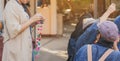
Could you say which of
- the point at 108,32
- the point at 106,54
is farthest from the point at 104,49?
the point at 108,32

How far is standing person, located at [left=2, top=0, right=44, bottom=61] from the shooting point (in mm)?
5145

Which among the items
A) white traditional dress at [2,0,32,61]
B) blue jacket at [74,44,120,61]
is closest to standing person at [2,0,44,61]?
white traditional dress at [2,0,32,61]

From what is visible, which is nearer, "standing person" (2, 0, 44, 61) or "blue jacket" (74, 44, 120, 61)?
"blue jacket" (74, 44, 120, 61)

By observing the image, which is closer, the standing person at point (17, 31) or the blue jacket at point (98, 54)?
the blue jacket at point (98, 54)

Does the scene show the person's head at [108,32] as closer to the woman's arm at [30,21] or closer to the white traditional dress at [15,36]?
the woman's arm at [30,21]

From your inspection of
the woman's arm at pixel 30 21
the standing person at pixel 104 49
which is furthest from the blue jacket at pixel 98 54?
the woman's arm at pixel 30 21

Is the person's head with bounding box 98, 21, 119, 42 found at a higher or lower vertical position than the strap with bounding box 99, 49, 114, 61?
higher

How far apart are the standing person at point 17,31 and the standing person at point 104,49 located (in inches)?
68.6

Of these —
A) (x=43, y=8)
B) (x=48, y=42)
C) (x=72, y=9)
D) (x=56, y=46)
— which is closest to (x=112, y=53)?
(x=56, y=46)

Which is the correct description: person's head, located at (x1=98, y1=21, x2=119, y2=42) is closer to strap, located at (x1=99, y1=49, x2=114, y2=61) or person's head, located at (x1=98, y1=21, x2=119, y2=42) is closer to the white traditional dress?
strap, located at (x1=99, y1=49, x2=114, y2=61)

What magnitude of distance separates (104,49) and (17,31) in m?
1.90

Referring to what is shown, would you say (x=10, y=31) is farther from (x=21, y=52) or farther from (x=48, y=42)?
(x=48, y=42)

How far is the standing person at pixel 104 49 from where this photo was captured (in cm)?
346

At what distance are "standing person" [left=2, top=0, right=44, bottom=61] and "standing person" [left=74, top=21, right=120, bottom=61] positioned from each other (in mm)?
1743
